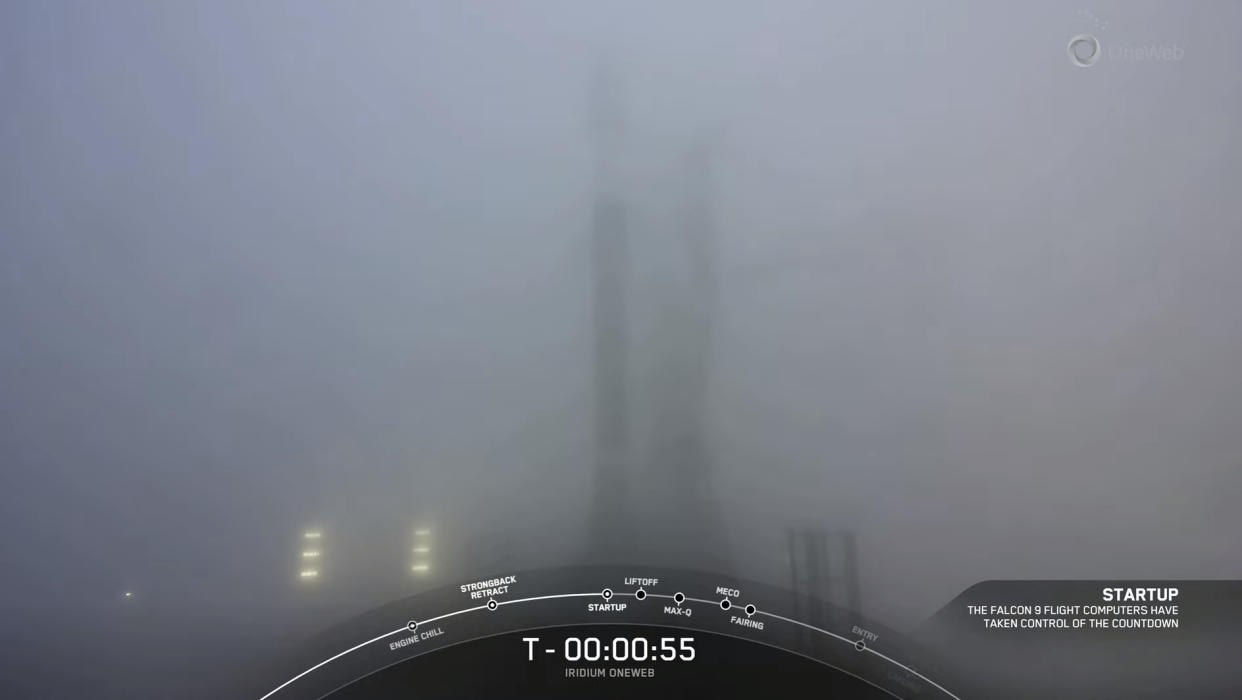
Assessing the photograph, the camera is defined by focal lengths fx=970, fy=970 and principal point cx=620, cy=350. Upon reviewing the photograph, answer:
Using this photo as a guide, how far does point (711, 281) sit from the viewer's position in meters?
1.16

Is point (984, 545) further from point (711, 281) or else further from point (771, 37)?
point (771, 37)

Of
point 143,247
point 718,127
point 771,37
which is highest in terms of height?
point 771,37

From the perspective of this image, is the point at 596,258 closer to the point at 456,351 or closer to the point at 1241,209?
the point at 456,351

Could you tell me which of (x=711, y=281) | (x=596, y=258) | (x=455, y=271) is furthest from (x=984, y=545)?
(x=455, y=271)

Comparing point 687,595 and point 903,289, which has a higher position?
point 903,289

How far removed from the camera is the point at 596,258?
116 cm

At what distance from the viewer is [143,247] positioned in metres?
1.15

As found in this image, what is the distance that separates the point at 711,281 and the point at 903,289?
23 centimetres

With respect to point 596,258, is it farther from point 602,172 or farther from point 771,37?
point 771,37

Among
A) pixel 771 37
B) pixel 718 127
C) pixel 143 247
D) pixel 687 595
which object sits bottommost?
pixel 687 595

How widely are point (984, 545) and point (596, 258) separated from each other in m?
0.58

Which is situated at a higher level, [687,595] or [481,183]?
[481,183]

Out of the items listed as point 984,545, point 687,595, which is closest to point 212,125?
point 687,595

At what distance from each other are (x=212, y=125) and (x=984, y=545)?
105 cm
